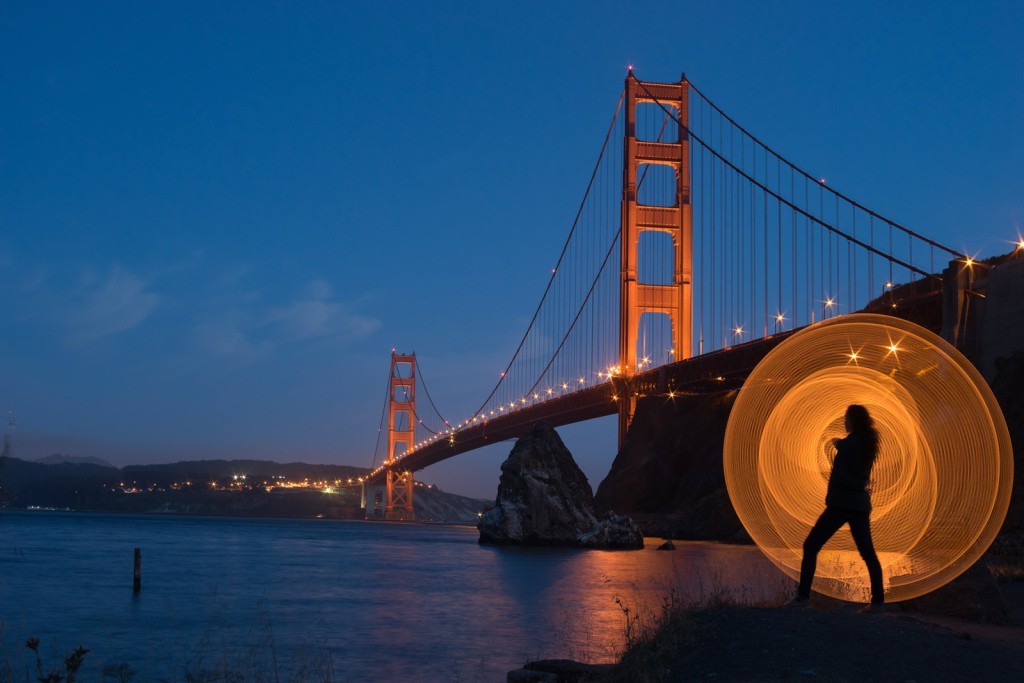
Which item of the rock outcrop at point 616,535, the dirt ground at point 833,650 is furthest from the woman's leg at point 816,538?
the rock outcrop at point 616,535

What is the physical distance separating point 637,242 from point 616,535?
20.0m

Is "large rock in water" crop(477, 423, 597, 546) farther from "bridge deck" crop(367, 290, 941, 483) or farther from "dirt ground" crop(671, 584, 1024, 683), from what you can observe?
"dirt ground" crop(671, 584, 1024, 683)

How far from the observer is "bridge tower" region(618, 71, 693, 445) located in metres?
54.3

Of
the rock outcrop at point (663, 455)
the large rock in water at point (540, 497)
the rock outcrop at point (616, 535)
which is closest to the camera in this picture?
the rock outcrop at point (616, 535)

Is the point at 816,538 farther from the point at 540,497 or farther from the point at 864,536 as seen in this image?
the point at 540,497

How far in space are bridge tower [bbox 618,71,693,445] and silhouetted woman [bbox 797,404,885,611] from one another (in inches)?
1785

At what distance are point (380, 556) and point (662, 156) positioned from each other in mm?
29166

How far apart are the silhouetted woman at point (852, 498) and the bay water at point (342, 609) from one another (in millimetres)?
1841

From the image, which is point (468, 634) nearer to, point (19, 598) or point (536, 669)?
point (536, 669)

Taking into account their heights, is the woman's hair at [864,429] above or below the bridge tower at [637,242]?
below

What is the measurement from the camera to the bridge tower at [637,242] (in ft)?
178

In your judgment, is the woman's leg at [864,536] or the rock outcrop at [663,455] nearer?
the woman's leg at [864,536]

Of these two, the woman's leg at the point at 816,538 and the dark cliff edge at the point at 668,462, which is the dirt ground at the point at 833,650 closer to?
the woman's leg at the point at 816,538

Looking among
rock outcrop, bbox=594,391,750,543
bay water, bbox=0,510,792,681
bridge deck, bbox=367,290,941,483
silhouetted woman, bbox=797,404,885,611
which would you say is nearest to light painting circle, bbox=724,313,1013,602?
bay water, bbox=0,510,792,681
